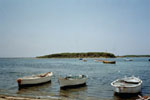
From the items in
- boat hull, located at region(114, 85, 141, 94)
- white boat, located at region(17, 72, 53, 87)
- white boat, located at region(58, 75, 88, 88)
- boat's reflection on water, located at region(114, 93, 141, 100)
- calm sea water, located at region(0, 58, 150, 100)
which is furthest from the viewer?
white boat, located at region(17, 72, 53, 87)

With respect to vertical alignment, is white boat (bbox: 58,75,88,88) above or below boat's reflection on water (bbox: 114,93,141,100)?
above

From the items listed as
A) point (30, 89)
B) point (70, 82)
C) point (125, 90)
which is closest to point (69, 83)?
point (70, 82)

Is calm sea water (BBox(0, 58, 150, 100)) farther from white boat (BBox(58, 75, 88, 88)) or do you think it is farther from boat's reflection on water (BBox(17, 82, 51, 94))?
white boat (BBox(58, 75, 88, 88))

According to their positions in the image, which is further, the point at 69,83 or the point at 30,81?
the point at 30,81

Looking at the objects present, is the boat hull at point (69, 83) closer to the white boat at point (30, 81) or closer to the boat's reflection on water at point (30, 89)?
the boat's reflection on water at point (30, 89)

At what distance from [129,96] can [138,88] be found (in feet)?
5.48

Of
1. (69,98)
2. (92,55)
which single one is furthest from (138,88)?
(92,55)

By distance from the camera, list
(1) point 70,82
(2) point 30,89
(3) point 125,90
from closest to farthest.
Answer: (3) point 125,90, (2) point 30,89, (1) point 70,82

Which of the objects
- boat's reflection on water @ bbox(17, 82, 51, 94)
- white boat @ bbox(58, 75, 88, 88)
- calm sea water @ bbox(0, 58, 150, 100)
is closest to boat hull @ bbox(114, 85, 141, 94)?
calm sea water @ bbox(0, 58, 150, 100)

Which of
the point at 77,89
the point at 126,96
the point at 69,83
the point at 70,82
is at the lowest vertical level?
the point at 77,89

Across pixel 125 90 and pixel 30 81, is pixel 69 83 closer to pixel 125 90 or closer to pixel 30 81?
pixel 30 81

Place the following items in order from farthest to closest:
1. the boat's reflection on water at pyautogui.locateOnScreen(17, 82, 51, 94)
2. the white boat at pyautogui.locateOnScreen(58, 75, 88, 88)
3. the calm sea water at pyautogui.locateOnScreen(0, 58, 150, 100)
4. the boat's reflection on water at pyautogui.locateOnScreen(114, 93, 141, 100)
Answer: the white boat at pyautogui.locateOnScreen(58, 75, 88, 88) → the boat's reflection on water at pyautogui.locateOnScreen(17, 82, 51, 94) → the calm sea water at pyautogui.locateOnScreen(0, 58, 150, 100) → the boat's reflection on water at pyautogui.locateOnScreen(114, 93, 141, 100)

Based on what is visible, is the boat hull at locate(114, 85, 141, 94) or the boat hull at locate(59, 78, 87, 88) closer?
the boat hull at locate(114, 85, 141, 94)

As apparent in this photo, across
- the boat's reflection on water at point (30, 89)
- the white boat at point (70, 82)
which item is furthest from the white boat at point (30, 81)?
the white boat at point (70, 82)
